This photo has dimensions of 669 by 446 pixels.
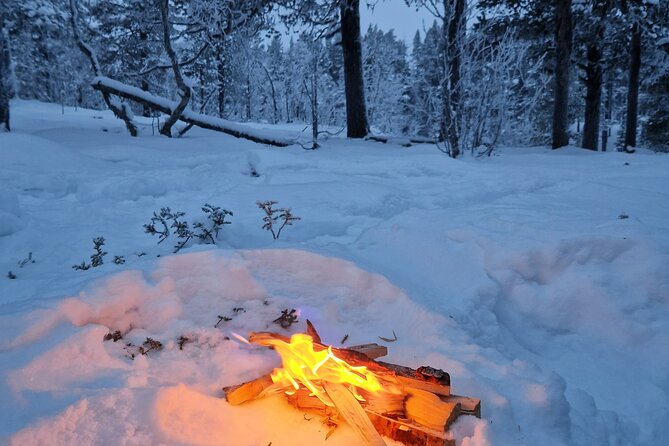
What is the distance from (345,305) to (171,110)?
7.67 meters

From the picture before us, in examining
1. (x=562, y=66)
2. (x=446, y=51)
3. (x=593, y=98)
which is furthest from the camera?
(x=593, y=98)

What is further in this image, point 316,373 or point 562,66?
point 562,66

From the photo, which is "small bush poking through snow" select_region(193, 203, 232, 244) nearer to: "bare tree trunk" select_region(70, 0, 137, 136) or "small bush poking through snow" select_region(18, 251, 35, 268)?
"small bush poking through snow" select_region(18, 251, 35, 268)

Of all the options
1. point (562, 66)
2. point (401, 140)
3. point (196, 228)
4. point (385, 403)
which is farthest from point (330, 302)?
point (562, 66)

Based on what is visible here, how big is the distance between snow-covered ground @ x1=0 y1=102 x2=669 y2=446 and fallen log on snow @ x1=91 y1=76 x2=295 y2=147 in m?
4.29

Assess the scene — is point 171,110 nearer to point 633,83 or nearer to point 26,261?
point 26,261

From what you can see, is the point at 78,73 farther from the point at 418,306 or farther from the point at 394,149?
the point at 418,306

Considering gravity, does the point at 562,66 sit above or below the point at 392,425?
above

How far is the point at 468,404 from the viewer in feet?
4.90

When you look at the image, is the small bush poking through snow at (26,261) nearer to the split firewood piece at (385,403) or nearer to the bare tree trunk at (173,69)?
the split firewood piece at (385,403)

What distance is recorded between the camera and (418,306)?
7.61 ft

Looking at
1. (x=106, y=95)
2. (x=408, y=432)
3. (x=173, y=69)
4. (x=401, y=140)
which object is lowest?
Answer: (x=408, y=432)

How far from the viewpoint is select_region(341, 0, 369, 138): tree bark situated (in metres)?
10.1

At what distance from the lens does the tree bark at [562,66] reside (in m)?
10.4
